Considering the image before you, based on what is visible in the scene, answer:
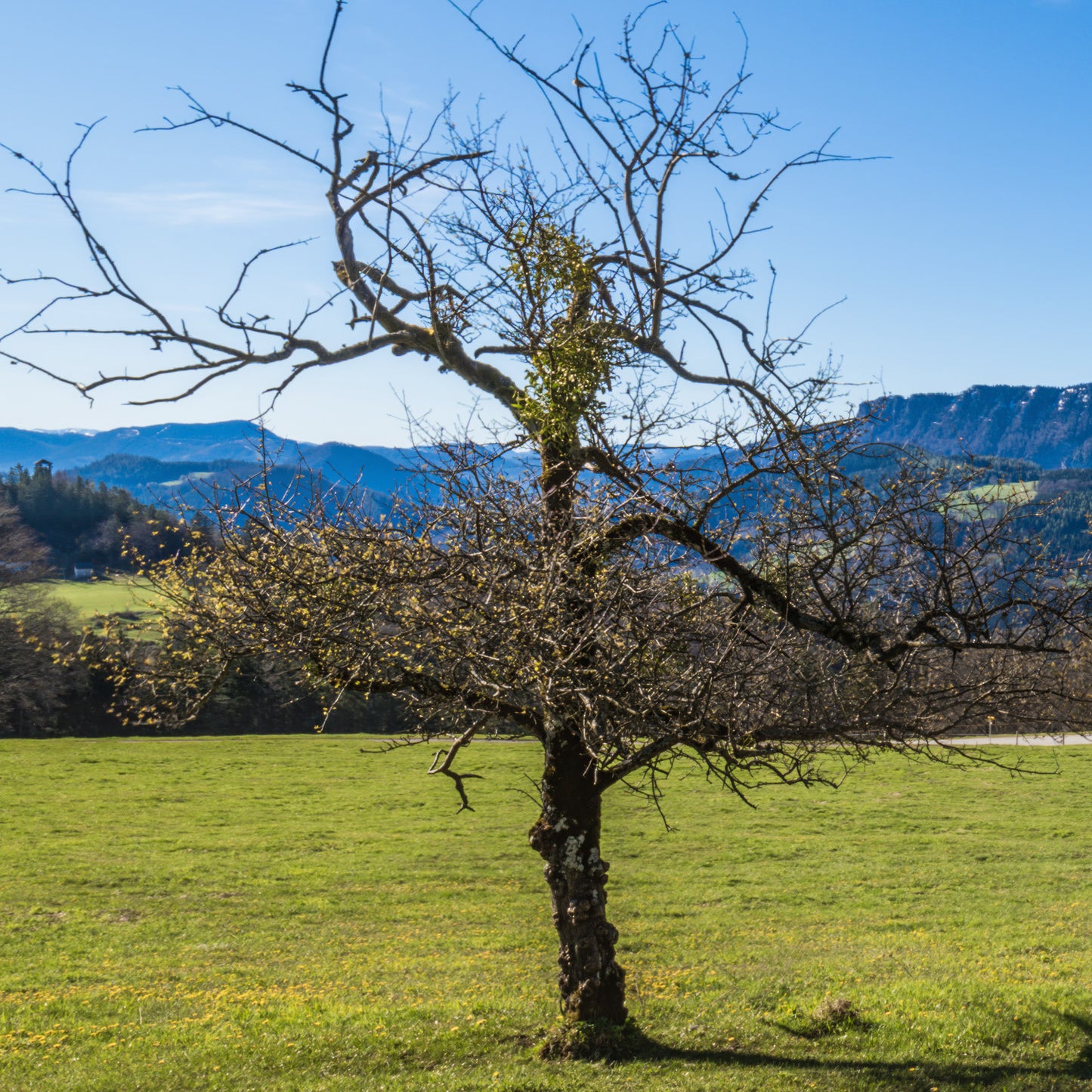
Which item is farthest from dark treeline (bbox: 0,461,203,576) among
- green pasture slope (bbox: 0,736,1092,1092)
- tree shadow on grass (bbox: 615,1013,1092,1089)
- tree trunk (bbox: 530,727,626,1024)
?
tree shadow on grass (bbox: 615,1013,1092,1089)

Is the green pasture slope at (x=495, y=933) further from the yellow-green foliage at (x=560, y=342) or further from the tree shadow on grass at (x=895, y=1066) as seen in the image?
the yellow-green foliage at (x=560, y=342)

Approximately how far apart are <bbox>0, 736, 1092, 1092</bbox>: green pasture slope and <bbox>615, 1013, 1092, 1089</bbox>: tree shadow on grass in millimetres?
41

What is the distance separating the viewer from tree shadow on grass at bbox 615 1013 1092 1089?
9.01 metres

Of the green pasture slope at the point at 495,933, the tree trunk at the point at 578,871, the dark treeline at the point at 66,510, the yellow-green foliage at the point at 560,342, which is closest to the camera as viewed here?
the yellow-green foliage at the point at 560,342

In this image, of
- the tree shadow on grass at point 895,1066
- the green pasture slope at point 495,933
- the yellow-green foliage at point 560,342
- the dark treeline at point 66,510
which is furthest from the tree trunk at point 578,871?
the dark treeline at point 66,510

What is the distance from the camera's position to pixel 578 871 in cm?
984

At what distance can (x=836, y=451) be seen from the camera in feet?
24.3

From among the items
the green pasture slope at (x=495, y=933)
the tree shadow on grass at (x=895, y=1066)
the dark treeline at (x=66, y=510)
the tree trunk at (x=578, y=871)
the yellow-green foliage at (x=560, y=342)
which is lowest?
the green pasture slope at (x=495, y=933)

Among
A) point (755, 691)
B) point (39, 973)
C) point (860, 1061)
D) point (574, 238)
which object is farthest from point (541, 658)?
point (39, 973)

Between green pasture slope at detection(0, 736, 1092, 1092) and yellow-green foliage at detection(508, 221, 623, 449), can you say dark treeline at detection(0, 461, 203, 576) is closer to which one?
green pasture slope at detection(0, 736, 1092, 1092)

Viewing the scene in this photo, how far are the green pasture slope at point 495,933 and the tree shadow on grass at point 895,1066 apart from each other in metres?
0.04

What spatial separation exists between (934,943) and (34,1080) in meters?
14.5

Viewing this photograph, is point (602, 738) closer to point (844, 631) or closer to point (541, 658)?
point (541, 658)

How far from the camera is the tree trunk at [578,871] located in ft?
32.4
